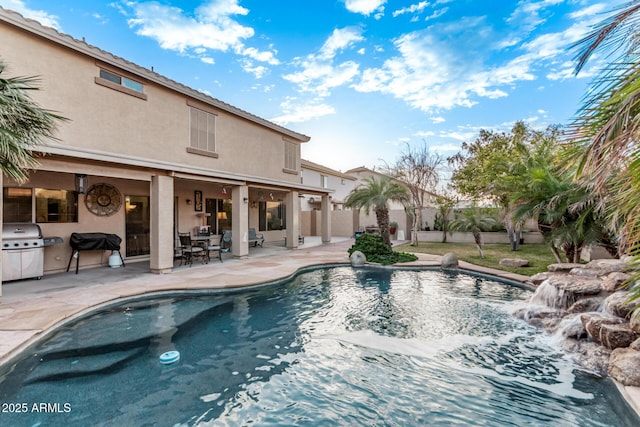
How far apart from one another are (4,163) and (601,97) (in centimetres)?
795

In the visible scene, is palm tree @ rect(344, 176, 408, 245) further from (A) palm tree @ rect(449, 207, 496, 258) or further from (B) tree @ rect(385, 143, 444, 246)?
(B) tree @ rect(385, 143, 444, 246)

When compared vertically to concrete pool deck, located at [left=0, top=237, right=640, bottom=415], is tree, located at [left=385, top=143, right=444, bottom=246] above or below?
above

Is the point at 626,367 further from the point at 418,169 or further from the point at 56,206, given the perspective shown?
the point at 418,169

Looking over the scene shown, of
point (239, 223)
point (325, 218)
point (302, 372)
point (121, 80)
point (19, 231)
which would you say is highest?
point (121, 80)

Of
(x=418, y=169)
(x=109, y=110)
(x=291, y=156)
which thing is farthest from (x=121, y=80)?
(x=418, y=169)

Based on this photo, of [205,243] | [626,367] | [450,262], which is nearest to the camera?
[626,367]

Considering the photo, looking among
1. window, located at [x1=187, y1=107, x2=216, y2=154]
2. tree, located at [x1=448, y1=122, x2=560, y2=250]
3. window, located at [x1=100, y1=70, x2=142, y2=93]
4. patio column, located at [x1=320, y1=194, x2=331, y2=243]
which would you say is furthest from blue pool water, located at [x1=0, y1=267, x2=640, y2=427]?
patio column, located at [x1=320, y1=194, x2=331, y2=243]

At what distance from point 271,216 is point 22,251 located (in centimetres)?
1249

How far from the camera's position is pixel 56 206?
966cm

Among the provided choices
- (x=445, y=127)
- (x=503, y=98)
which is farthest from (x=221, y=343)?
(x=445, y=127)

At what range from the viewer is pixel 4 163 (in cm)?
531

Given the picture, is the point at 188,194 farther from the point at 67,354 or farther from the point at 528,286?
the point at 528,286

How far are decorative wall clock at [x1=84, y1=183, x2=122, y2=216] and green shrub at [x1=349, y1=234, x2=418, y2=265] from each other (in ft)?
30.0

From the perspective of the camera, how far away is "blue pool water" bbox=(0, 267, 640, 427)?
3633mm
